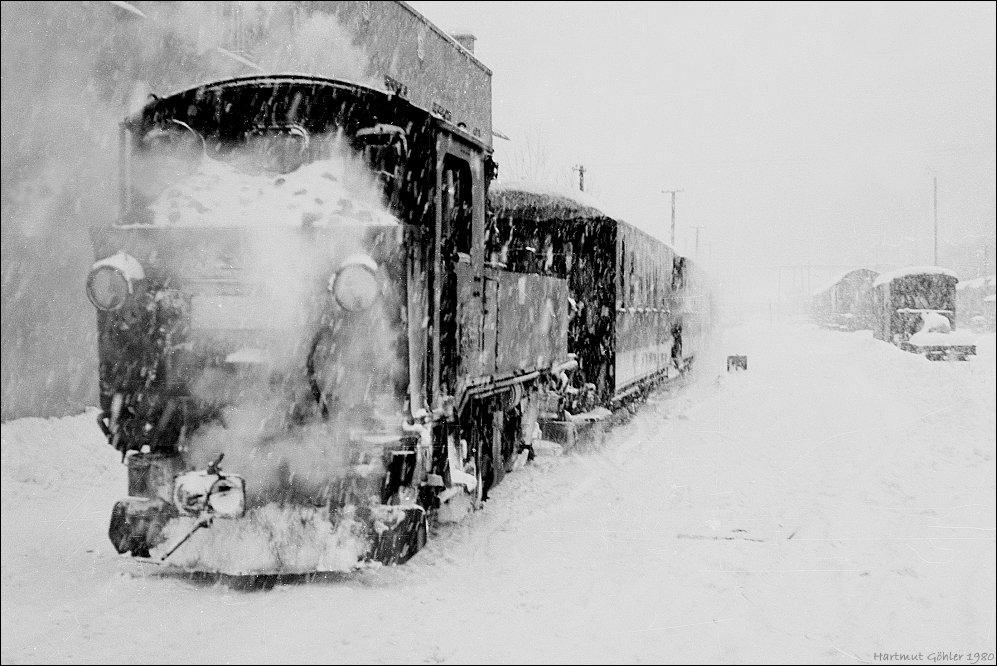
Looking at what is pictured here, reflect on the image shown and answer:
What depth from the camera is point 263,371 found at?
4.45 meters

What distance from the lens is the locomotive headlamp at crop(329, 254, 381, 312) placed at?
13.8 feet

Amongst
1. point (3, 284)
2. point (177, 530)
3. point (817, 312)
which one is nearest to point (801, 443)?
point (177, 530)

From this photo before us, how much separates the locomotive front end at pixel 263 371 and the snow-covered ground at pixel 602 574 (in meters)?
0.36

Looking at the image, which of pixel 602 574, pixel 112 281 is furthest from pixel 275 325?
pixel 602 574

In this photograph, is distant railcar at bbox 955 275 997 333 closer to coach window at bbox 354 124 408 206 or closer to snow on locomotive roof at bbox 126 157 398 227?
coach window at bbox 354 124 408 206

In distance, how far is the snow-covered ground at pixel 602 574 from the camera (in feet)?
12.2

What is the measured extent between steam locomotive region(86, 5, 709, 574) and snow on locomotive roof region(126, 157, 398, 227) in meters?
0.01

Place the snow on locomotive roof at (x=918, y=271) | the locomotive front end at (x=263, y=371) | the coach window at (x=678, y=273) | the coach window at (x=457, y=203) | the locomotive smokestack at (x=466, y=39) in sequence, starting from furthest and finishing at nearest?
1. the snow on locomotive roof at (x=918, y=271)
2. the coach window at (x=678, y=273)
3. the locomotive smokestack at (x=466, y=39)
4. the coach window at (x=457, y=203)
5. the locomotive front end at (x=263, y=371)

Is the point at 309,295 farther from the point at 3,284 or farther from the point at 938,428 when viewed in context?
the point at 938,428

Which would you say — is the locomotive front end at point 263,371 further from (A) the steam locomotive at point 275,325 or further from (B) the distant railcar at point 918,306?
(B) the distant railcar at point 918,306

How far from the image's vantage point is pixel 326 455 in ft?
14.7

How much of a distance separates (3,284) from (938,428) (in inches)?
460

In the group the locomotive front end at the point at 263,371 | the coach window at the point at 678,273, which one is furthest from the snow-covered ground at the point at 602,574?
the coach window at the point at 678,273

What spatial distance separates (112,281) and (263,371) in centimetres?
101
